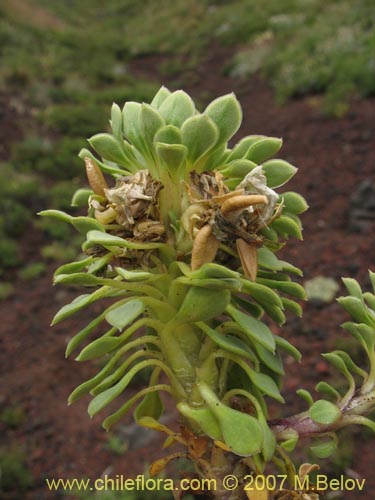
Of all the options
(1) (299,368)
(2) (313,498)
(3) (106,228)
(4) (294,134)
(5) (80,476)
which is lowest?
(5) (80,476)

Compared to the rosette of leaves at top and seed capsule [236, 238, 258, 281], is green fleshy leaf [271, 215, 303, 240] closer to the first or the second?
the rosette of leaves at top

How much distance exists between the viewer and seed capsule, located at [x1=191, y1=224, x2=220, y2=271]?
3.21 ft

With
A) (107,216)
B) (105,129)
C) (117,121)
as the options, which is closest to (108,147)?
(117,121)

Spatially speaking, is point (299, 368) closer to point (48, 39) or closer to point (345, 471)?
point (345, 471)

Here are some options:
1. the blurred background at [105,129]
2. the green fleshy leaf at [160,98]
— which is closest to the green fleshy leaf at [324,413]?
the green fleshy leaf at [160,98]

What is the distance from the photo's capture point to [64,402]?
4.30 m

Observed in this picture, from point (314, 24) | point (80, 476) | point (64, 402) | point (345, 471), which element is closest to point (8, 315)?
point (64, 402)

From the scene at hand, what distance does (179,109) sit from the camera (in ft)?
3.69

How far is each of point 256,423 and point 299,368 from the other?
2967 mm

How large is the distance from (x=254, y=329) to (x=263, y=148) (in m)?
0.36

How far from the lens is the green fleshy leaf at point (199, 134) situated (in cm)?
102

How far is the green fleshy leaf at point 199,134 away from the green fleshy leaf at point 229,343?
340 millimetres

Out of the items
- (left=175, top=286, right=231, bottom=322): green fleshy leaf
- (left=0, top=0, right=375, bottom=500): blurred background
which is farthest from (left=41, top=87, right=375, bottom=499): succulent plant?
(left=0, top=0, right=375, bottom=500): blurred background

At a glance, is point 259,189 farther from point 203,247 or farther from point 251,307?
point 251,307
